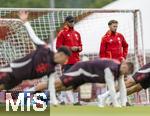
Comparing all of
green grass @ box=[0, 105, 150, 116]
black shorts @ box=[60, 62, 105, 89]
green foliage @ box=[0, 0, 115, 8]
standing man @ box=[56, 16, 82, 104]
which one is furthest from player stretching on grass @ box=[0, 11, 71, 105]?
green foliage @ box=[0, 0, 115, 8]

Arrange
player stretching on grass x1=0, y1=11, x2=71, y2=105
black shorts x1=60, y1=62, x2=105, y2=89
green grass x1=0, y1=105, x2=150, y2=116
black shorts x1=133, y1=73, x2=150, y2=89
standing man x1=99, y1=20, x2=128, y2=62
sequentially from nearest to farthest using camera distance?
green grass x1=0, y1=105, x2=150, y2=116 → player stretching on grass x1=0, y1=11, x2=71, y2=105 → black shorts x1=60, y1=62, x2=105, y2=89 → black shorts x1=133, y1=73, x2=150, y2=89 → standing man x1=99, y1=20, x2=128, y2=62

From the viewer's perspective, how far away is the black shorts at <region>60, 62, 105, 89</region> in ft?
53.9

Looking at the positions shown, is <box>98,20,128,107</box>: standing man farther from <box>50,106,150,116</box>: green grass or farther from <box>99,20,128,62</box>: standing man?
<box>50,106,150,116</box>: green grass

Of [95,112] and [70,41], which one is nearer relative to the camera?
[95,112]

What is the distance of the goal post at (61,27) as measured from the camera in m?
19.9

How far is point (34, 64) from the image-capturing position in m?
15.0

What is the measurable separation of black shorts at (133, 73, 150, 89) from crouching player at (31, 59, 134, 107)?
1.45m

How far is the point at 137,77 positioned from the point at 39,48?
366cm

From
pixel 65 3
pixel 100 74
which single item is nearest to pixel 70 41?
pixel 100 74

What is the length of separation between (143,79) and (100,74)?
1.86 metres

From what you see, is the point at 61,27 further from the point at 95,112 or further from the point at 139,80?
the point at 95,112

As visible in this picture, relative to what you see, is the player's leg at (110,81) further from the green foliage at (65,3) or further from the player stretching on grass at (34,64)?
the green foliage at (65,3)

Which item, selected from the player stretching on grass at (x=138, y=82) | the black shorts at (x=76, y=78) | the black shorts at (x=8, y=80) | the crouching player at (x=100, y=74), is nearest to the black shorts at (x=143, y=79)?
the player stretching on grass at (x=138, y=82)

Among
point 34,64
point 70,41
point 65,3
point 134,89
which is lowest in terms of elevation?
point 134,89
